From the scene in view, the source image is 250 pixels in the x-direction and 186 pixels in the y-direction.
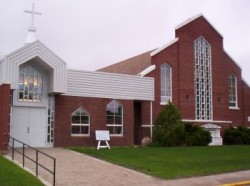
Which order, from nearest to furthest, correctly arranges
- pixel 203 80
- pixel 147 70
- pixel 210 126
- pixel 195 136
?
→ pixel 195 136 → pixel 147 70 → pixel 210 126 → pixel 203 80

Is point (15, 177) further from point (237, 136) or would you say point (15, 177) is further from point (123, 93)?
point (237, 136)

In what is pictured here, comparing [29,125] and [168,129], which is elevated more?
[29,125]

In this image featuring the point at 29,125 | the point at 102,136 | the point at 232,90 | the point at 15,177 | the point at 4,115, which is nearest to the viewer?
the point at 15,177

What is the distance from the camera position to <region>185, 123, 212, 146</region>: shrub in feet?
103

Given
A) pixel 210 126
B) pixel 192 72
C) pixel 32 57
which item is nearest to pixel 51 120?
pixel 32 57

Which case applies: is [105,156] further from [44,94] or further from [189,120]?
[189,120]

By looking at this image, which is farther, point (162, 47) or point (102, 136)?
point (162, 47)

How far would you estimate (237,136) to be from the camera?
1442 inches

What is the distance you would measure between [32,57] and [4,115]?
14.3 feet

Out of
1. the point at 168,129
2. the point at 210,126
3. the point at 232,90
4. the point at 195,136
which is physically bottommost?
the point at 195,136

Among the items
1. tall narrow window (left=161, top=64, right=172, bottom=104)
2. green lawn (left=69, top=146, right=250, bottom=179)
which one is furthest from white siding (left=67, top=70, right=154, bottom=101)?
green lawn (left=69, top=146, right=250, bottom=179)

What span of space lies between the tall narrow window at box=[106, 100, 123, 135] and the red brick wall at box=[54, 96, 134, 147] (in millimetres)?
279

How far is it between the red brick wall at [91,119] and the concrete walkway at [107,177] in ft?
24.8

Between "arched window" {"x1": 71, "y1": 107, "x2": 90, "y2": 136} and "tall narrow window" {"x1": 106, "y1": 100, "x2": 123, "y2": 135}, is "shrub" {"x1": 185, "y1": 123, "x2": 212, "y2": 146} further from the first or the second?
"arched window" {"x1": 71, "y1": 107, "x2": 90, "y2": 136}
